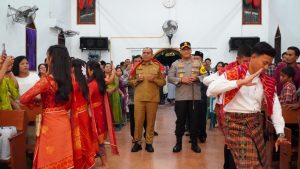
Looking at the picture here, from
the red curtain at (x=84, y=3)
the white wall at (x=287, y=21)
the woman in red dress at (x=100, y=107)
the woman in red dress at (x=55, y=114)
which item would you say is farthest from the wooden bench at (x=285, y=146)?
the red curtain at (x=84, y=3)

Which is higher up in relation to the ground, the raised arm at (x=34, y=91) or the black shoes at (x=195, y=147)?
the raised arm at (x=34, y=91)

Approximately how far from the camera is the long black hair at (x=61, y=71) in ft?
9.04

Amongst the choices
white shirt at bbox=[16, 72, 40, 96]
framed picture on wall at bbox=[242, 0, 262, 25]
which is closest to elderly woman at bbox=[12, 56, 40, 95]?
white shirt at bbox=[16, 72, 40, 96]

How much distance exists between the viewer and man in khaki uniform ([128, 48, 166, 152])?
16.3 feet

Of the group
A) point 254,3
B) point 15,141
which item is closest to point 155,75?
point 15,141

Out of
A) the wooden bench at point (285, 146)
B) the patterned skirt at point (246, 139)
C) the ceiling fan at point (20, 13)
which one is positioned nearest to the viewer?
the patterned skirt at point (246, 139)

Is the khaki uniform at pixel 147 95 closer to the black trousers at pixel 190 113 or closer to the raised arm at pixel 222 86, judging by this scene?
the black trousers at pixel 190 113

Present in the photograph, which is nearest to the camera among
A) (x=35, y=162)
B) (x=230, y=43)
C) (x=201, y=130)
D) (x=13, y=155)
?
(x=35, y=162)

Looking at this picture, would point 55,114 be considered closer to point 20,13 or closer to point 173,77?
point 173,77

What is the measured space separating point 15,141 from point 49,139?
520 mm

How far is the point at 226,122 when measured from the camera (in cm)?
251

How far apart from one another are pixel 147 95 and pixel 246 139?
105 inches

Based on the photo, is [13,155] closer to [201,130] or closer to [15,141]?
[15,141]

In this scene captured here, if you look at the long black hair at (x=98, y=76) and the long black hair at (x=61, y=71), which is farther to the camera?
the long black hair at (x=98, y=76)
